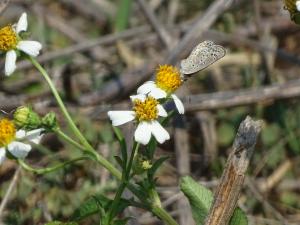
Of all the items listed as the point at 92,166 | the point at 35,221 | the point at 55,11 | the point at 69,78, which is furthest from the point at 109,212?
the point at 55,11

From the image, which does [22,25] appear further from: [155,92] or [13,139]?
[155,92]

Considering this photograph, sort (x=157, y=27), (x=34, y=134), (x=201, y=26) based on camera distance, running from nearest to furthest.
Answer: (x=34, y=134) < (x=201, y=26) < (x=157, y=27)

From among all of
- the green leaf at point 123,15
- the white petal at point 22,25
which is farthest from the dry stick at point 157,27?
the white petal at point 22,25

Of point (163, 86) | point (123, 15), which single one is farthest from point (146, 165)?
A: point (123, 15)

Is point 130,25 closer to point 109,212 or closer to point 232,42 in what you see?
point 232,42

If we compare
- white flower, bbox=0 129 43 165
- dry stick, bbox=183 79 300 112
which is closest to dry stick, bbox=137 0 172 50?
dry stick, bbox=183 79 300 112

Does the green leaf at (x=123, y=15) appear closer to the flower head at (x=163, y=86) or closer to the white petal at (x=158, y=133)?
the flower head at (x=163, y=86)
